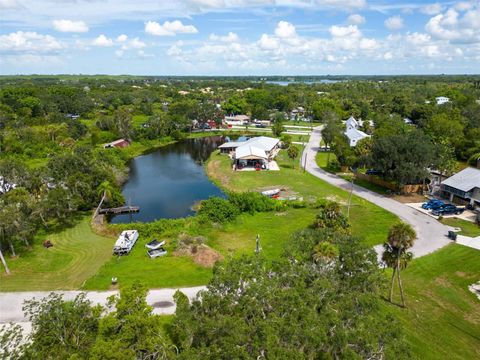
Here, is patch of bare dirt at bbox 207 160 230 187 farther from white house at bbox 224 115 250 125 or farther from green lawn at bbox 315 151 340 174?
white house at bbox 224 115 250 125

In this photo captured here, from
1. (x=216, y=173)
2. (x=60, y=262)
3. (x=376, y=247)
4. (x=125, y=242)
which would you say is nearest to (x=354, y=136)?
(x=216, y=173)

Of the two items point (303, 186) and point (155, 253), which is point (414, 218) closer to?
point (303, 186)

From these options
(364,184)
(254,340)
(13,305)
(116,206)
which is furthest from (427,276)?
(116,206)

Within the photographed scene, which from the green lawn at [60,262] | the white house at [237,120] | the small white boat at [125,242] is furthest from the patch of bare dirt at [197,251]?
the white house at [237,120]

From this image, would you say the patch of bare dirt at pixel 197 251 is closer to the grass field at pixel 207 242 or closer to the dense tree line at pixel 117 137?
the grass field at pixel 207 242

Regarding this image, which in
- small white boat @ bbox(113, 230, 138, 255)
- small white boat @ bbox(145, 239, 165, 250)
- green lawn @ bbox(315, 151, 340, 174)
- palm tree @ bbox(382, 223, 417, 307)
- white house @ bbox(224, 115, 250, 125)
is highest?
palm tree @ bbox(382, 223, 417, 307)

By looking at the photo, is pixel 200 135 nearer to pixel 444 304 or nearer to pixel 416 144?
pixel 416 144

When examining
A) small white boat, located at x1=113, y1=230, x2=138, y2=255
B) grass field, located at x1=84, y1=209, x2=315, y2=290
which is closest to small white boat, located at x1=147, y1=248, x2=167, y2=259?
grass field, located at x1=84, y1=209, x2=315, y2=290
